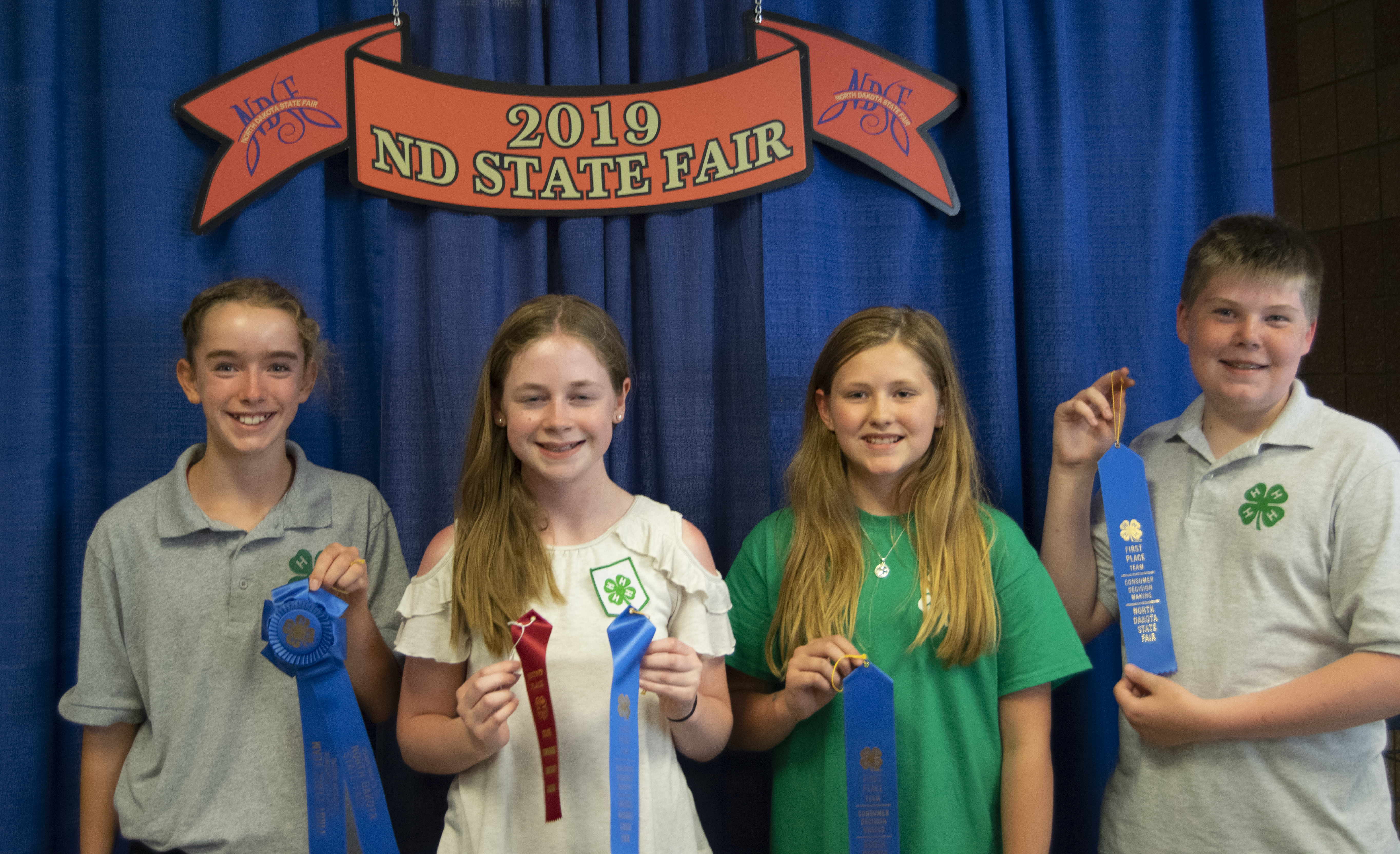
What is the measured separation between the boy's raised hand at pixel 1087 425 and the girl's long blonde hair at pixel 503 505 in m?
0.78

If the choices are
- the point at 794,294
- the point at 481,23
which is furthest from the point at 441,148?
the point at 794,294

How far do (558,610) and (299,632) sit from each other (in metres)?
0.37

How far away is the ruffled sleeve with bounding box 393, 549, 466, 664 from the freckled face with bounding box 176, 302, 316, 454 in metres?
0.39

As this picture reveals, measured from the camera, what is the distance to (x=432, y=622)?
4.25 ft

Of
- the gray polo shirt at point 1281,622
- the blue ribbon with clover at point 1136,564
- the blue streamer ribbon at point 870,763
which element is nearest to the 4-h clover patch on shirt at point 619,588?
the blue streamer ribbon at point 870,763

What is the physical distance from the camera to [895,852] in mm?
1257

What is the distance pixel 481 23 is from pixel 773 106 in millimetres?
617

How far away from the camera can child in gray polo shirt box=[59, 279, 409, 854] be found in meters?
1.37

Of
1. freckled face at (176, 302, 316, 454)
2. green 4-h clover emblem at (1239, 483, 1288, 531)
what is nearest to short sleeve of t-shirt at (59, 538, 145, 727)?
freckled face at (176, 302, 316, 454)

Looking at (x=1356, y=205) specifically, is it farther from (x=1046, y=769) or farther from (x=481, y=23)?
(x=481, y=23)

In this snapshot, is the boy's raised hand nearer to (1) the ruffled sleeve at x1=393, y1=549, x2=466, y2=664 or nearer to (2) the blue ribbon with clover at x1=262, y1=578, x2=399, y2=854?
(1) the ruffled sleeve at x1=393, y1=549, x2=466, y2=664

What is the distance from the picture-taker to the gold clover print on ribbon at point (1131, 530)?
4.53 ft

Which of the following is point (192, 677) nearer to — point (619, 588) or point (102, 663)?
point (102, 663)

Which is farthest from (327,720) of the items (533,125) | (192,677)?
(533,125)
